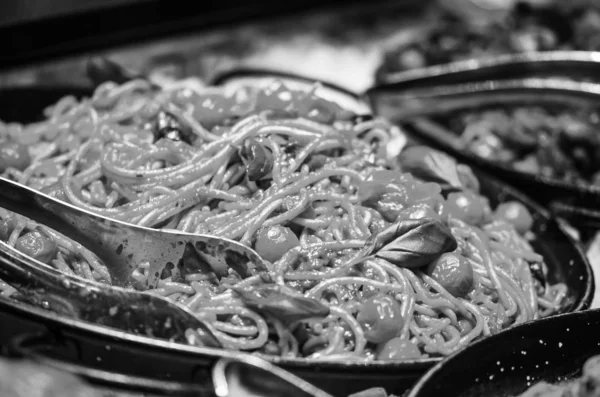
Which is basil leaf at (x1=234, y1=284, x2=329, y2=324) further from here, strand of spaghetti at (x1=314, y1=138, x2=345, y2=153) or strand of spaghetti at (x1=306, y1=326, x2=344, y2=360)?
strand of spaghetti at (x1=314, y1=138, x2=345, y2=153)

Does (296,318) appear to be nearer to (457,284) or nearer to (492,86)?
(457,284)

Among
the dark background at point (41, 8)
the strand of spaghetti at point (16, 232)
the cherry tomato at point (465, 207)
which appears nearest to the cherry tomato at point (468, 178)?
the cherry tomato at point (465, 207)

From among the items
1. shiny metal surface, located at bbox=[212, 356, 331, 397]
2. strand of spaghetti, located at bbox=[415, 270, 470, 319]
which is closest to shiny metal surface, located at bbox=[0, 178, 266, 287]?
shiny metal surface, located at bbox=[212, 356, 331, 397]

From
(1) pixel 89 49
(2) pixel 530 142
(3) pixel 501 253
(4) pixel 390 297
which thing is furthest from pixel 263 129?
(2) pixel 530 142

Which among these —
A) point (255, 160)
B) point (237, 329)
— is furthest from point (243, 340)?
point (255, 160)

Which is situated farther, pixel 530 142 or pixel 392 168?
pixel 530 142

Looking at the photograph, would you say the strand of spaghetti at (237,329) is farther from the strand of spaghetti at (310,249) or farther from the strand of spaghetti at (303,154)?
the strand of spaghetti at (303,154)
